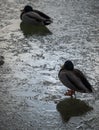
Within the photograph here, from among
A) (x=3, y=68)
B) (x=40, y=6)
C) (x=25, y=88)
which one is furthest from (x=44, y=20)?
(x=25, y=88)

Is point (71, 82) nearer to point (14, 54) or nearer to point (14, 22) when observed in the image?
point (14, 54)

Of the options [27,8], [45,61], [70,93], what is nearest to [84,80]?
[70,93]

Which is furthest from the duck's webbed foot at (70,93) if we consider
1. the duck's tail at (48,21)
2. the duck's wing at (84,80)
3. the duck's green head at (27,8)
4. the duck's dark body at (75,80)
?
the duck's green head at (27,8)

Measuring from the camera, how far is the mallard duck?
1073 cm

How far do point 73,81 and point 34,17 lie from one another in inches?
169

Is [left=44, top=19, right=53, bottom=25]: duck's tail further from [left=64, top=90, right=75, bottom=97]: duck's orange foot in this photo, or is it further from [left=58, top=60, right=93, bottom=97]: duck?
[left=64, top=90, right=75, bottom=97]: duck's orange foot

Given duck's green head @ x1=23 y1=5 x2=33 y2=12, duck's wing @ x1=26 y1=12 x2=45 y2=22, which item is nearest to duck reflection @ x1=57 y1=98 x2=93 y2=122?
duck's wing @ x1=26 y1=12 x2=45 y2=22

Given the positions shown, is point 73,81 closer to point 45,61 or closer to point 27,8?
point 45,61

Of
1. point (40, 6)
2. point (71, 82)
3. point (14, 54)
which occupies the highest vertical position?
point (71, 82)

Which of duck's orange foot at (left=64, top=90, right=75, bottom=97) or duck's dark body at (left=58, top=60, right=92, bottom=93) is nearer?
duck's dark body at (left=58, top=60, right=92, bottom=93)

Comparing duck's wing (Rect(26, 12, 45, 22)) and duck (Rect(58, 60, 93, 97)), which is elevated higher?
duck (Rect(58, 60, 93, 97))

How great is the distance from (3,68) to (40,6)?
14.7ft

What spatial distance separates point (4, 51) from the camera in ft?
29.6

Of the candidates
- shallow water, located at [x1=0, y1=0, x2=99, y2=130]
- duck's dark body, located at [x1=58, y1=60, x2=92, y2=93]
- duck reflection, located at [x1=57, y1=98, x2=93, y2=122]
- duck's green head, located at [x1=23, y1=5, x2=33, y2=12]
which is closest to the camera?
shallow water, located at [x1=0, y1=0, x2=99, y2=130]
